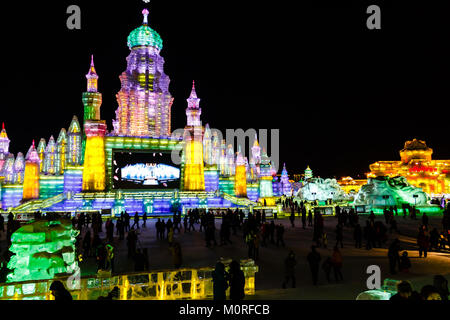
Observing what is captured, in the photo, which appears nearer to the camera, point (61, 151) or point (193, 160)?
point (193, 160)

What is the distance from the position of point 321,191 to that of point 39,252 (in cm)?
4845

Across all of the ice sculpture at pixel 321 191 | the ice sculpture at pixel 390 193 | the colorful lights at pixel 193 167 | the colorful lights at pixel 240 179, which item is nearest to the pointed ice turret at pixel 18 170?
the colorful lights at pixel 193 167

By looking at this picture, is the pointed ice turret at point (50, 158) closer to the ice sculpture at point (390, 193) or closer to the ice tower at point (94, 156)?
the ice tower at point (94, 156)

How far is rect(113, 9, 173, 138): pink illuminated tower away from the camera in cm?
3925

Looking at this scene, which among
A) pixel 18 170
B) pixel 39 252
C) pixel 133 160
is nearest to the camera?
pixel 39 252

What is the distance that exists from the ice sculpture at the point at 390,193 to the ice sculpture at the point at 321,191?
1574 centimetres

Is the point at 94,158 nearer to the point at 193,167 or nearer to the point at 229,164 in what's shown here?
the point at 193,167

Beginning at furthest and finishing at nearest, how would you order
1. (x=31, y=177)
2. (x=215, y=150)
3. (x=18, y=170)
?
(x=215, y=150), (x=18, y=170), (x=31, y=177)

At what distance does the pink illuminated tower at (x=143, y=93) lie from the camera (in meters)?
39.2

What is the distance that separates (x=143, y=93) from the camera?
3944 centimetres

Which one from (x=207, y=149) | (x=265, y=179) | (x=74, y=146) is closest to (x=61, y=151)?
(x=74, y=146)
